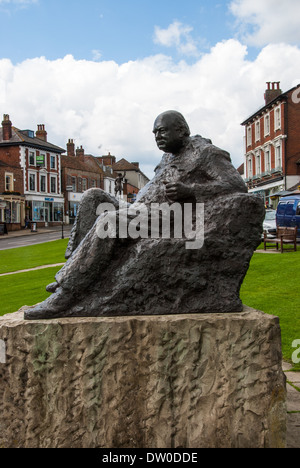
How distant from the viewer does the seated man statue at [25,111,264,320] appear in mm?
2850

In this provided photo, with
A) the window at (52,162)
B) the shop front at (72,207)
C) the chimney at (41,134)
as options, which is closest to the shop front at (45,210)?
the shop front at (72,207)

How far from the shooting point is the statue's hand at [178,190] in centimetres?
300

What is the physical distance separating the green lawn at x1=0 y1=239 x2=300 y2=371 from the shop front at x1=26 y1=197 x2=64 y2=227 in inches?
1046

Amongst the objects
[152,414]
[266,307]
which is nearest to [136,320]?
[152,414]

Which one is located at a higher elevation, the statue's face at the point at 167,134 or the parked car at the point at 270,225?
the statue's face at the point at 167,134

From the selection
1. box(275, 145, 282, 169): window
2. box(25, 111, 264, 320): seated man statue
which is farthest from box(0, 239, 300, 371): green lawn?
box(275, 145, 282, 169): window

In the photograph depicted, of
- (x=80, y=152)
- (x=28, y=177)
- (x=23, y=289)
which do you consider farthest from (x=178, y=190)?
(x=80, y=152)

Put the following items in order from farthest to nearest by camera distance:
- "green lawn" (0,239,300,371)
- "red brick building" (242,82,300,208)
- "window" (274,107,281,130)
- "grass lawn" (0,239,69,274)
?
"window" (274,107,281,130) < "red brick building" (242,82,300,208) < "grass lawn" (0,239,69,274) < "green lawn" (0,239,300,371)

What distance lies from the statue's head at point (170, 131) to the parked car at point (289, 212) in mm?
14093

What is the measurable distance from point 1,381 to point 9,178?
38.4 metres

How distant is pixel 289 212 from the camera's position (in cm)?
1708

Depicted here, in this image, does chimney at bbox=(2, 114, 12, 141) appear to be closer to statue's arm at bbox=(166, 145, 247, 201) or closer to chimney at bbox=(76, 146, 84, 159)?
chimney at bbox=(76, 146, 84, 159)

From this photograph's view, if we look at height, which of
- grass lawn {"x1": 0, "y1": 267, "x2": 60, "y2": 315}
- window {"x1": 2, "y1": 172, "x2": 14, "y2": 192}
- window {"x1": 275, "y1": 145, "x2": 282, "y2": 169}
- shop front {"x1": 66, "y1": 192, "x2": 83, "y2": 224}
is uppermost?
window {"x1": 275, "y1": 145, "x2": 282, "y2": 169}

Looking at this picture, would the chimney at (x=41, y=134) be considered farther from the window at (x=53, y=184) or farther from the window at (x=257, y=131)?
the window at (x=257, y=131)
